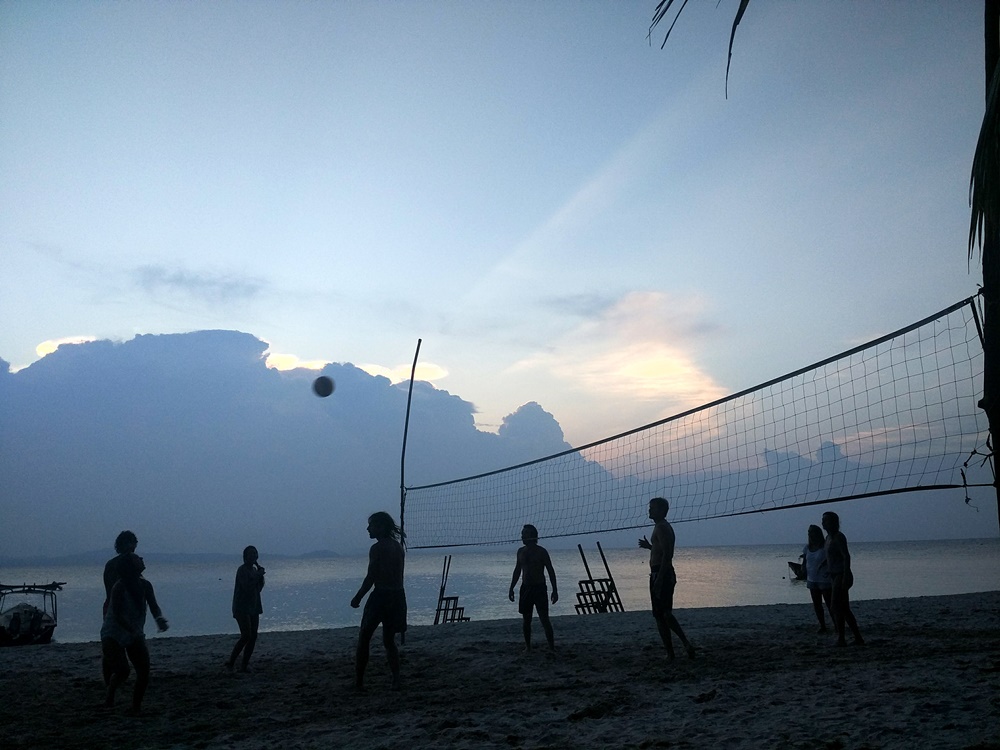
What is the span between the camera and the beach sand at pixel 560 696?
13.1 feet

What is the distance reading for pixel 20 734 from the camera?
460 cm

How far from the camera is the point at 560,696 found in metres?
5.14

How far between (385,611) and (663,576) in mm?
2392

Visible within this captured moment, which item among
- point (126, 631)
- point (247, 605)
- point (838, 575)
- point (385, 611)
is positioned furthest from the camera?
point (247, 605)

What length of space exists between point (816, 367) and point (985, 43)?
3421 millimetres

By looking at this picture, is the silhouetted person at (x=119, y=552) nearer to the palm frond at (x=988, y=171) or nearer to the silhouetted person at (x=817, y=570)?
the palm frond at (x=988, y=171)

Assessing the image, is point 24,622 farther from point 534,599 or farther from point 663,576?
point 663,576

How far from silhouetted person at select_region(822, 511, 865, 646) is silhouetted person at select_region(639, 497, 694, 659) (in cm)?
141

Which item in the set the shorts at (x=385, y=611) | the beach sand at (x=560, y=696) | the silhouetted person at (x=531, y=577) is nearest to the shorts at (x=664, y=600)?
the beach sand at (x=560, y=696)

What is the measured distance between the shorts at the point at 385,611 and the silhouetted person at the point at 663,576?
2.13 meters

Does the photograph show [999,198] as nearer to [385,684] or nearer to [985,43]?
[985,43]

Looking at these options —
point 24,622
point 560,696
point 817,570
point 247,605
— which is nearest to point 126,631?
point 247,605

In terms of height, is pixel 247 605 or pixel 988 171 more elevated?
pixel 988 171

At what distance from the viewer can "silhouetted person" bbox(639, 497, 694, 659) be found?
6.20 meters
